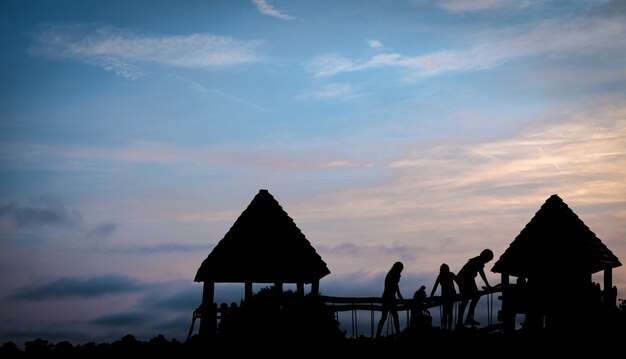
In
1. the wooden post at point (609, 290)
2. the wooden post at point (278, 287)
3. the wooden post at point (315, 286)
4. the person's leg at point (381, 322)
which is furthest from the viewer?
the wooden post at point (609, 290)

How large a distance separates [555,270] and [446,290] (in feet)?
16.0

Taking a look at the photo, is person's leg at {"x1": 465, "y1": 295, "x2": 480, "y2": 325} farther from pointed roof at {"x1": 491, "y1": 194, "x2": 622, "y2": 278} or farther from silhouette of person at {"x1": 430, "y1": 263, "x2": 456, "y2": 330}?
pointed roof at {"x1": 491, "y1": 194, "x2": 622, "y2": 278}

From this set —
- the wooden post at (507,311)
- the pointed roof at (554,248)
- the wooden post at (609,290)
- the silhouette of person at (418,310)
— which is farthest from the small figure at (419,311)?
the wooden post at (609,290)

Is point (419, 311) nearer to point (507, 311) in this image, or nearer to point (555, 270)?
point (507, 311)

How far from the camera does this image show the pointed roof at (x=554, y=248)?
26.7 metres

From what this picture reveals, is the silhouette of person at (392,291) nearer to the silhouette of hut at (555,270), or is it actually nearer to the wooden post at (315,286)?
the wooden post at (315,286)

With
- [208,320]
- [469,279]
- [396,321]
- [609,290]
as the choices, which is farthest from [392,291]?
[609,290]

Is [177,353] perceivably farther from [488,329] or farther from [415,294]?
[488,329]

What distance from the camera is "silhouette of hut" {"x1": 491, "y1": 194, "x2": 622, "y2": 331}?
25.0 m

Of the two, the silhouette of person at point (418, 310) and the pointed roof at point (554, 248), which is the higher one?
the pointed roof at point (554, 248)

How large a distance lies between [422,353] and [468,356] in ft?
4.99

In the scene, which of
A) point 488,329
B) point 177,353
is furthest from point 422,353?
point 177,353

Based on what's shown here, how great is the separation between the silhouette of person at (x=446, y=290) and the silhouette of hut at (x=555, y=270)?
7.34 feet

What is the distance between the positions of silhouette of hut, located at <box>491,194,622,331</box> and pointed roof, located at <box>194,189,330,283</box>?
6170mm
